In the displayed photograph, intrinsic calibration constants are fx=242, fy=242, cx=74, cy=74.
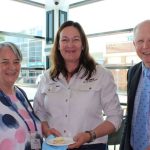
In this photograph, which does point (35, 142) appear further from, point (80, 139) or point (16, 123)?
point (80, 139)

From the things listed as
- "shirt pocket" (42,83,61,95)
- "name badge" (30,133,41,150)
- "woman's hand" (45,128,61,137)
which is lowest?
"name badge" (30,133,41,150)

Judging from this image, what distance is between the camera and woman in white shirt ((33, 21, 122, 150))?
1722 millimetres

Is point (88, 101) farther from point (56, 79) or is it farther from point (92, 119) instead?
point (56, 79)

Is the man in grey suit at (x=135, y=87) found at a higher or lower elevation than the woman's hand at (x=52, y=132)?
higher

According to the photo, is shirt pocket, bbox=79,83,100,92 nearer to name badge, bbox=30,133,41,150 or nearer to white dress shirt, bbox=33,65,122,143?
white dress shirt, bbox=33,65,122,143

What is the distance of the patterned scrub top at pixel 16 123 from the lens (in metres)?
1.45

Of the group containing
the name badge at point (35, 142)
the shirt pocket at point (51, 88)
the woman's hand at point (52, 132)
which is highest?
the shirt pocket at point (51, 88)

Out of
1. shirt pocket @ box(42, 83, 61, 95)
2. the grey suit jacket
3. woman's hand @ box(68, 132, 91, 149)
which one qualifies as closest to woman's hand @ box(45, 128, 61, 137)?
woman's hand @ box(68, 132, 91, 149)

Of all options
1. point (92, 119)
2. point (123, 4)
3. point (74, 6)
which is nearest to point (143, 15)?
point (123, 4)

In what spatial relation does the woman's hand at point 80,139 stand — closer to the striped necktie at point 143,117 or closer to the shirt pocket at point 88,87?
the shirt pocket at point 88,87

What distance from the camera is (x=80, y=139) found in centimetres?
159

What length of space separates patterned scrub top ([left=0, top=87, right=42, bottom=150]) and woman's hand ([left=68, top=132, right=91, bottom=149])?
25 cm

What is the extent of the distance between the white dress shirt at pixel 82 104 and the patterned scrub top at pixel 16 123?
174 millimetres

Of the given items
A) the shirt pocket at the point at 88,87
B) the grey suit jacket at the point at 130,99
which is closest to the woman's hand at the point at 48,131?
the shirt pocket at the point at 88,87
